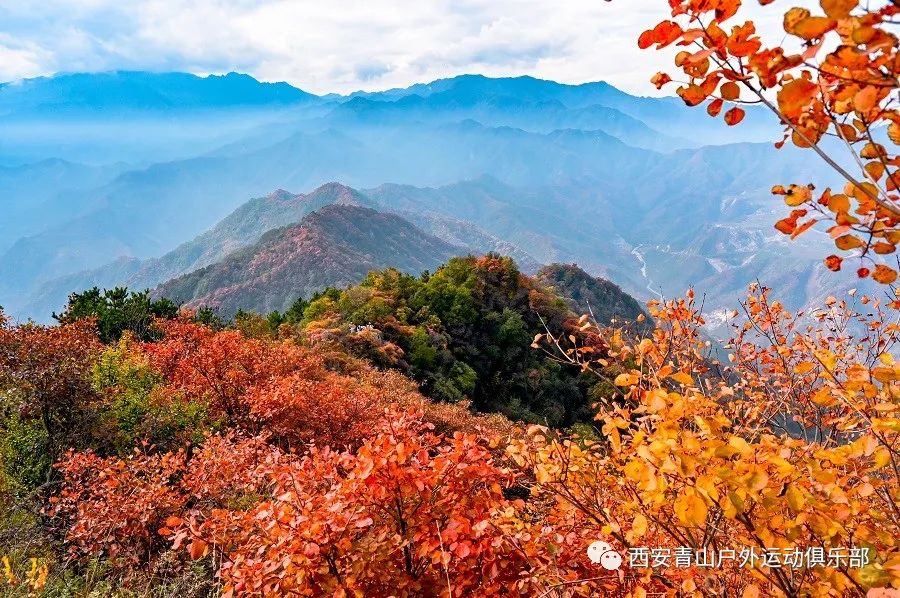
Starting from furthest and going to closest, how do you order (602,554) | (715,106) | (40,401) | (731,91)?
1. (40,401)
2. (602,554)
3. (715,106)
4. (731,91)

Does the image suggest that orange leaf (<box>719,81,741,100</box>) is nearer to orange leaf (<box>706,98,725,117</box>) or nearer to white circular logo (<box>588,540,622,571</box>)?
orange leaf (<box>706,98,725,117</box>)

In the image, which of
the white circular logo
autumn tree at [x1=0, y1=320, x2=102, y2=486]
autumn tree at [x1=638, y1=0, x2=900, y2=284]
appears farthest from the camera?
autumn tree at [x1=0, y1=320, x2=102, y2=486]

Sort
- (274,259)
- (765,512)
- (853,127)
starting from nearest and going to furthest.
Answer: (853,127) < (765,512) < (274,259)

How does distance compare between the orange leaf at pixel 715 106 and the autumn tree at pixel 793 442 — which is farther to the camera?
the orange leaf at pixel 715 106

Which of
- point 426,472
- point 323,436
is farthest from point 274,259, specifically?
A: point 426,472

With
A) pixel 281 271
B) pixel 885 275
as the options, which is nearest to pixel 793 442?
pixel 885 275

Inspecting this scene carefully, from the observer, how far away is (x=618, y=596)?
290 cm

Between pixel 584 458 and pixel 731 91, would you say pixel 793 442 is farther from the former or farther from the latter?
pixel 731 91

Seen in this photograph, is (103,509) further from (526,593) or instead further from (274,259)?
(274,259)

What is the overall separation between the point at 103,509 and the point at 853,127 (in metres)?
7.99

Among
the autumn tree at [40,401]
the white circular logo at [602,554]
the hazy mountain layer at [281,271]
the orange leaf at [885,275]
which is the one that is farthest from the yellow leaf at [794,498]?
the hazy mountain layer at [281,271]

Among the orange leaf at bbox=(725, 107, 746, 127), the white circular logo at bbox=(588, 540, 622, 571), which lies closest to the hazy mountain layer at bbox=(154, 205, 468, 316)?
the white circular logo at bbox=(588, 540, 622, 571)

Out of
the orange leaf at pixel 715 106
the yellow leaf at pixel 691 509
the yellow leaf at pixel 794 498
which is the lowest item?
the yellow leaf at pixel 691 509

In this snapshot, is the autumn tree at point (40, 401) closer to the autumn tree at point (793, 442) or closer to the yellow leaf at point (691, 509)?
the autumn tree at point (793, 442)
